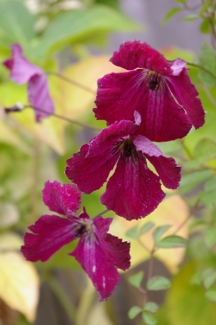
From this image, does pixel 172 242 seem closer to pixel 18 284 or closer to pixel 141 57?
pixel 141 57

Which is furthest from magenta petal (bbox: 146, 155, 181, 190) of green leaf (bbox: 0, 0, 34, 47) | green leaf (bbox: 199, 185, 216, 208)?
green leaf (bbox: 0, 0, 34, 47)

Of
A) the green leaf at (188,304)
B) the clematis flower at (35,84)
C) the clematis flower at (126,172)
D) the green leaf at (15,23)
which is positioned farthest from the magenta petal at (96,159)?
the green leaf at (15,23)

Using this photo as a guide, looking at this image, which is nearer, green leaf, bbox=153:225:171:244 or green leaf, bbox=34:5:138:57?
green leaf, bbox=153:225:171:244

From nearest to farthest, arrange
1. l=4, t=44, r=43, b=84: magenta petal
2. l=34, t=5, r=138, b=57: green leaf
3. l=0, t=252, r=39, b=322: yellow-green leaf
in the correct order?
l=4, t=44, r=43, b=84: magenta petal, l=0, t=252, r=39, b=322: yellow-green leaf, l=34, t=5, r=138, b=57: green leaf

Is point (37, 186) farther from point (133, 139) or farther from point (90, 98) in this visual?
point (133, 139)

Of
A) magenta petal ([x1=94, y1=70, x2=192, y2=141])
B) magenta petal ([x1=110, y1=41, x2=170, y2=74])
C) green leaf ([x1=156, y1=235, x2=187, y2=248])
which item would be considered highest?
magenta petal ([x1=110, y1=41, x2=170, y2=74])

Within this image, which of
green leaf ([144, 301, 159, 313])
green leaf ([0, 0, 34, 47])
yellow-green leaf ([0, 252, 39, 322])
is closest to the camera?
green leaf ([144, 301, 159, 313])

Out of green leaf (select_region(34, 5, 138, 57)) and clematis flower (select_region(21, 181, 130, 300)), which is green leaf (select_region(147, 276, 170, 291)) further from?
green leaf (select_region(34, 5, 138, 57))
